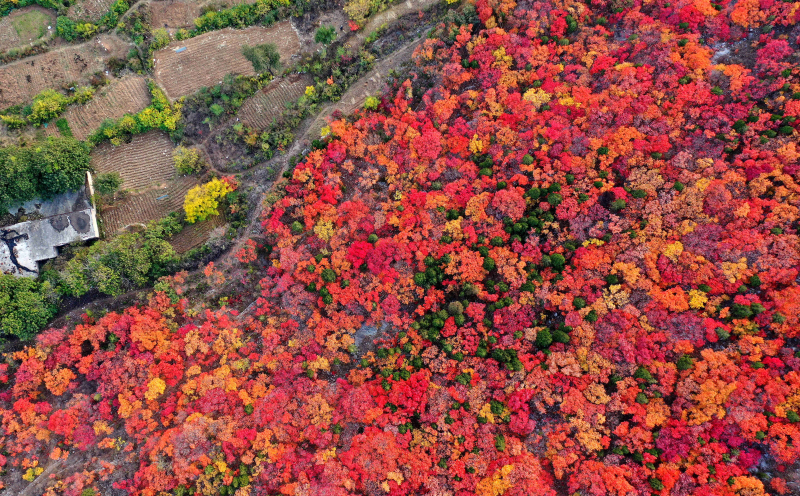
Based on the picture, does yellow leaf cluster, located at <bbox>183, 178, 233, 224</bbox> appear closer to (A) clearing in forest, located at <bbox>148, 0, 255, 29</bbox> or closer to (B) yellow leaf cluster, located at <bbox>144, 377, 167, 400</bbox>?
(B) yellow leaf cluster, located at <bbox>144, 377, 167, 400</bbox>

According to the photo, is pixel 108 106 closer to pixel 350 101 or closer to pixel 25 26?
pixel 25 26

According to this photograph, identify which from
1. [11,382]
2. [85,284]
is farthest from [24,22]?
[11,382]

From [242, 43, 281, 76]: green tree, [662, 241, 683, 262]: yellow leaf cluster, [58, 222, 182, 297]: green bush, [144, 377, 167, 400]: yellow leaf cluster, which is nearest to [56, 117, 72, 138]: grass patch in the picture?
[58, 222, 182, 297]: green bush

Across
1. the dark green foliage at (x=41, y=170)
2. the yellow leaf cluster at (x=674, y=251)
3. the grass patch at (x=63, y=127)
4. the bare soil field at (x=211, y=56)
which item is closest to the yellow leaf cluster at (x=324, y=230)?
the bare soil field at (x=211, y=56)

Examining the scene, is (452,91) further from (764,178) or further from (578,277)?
(764,178)

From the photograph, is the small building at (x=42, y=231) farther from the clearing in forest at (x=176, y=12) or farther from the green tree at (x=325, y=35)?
the green tree at (x=325, y=35)

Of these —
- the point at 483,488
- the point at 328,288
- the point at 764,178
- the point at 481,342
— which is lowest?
the point at 483,488
